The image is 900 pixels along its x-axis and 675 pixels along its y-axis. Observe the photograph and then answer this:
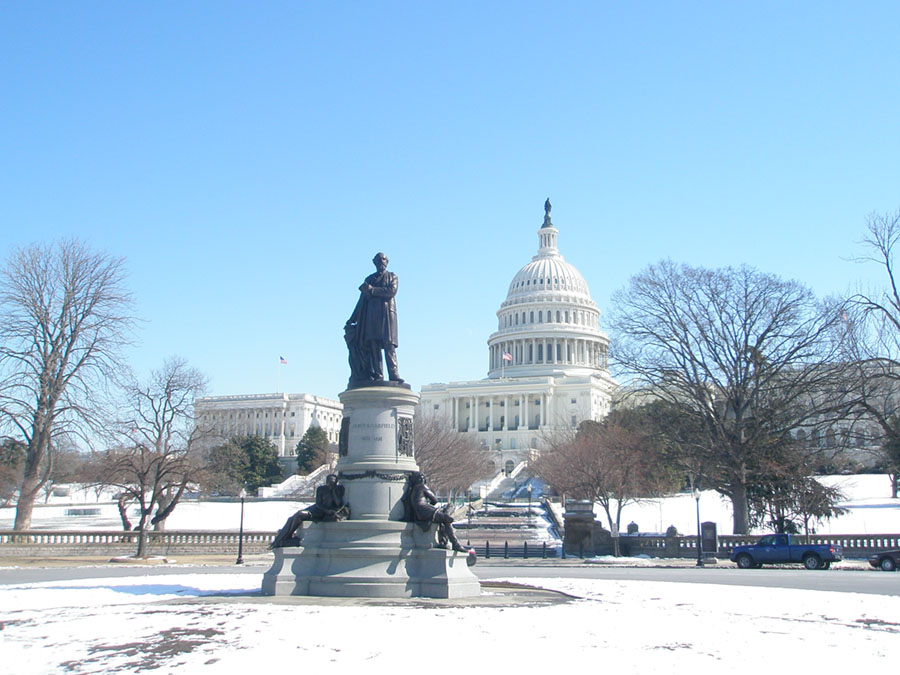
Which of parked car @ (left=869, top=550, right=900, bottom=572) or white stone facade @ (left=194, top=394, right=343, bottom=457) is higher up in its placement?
white stone facade @ (left=194, top=394, right=343, bottom=457)

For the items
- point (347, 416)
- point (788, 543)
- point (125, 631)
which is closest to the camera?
point (125, 631)

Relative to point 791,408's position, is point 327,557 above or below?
below

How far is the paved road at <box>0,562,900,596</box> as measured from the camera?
22562mm

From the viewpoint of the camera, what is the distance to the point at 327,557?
53.8 feet

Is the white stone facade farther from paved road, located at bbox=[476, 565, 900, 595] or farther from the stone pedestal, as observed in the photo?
the stone pedestal

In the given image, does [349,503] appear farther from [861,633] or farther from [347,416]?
[861,633]

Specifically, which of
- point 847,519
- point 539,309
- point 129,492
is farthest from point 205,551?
point 539,309

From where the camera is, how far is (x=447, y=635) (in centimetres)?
1151

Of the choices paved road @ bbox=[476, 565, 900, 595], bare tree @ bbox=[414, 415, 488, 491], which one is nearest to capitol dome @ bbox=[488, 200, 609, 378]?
bare tree @ bbox=[414, 415, 488, 491]

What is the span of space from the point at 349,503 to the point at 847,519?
44175mm

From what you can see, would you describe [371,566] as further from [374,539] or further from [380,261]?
[380,261]

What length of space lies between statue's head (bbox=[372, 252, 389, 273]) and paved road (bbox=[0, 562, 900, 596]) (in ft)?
32.6

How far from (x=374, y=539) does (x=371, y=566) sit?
536 millimetres

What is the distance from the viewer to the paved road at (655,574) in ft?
74.0
